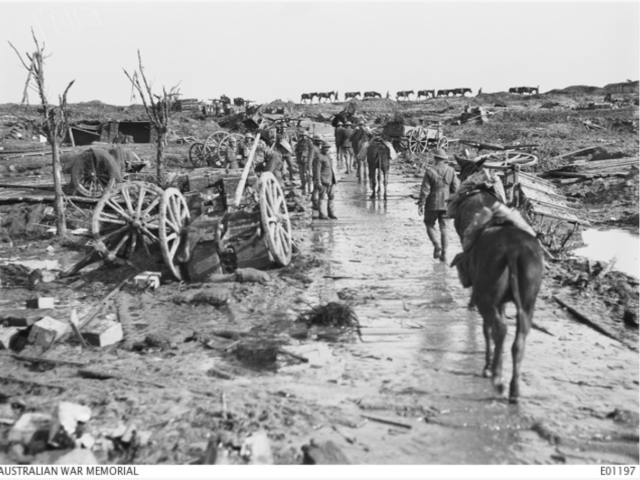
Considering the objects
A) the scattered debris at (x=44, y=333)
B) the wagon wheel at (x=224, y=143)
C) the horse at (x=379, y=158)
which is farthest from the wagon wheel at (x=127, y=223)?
the wagon wheel at (x=224, y=143)

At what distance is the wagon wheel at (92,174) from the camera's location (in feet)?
58.7

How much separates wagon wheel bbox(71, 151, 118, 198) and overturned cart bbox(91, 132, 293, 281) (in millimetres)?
7929

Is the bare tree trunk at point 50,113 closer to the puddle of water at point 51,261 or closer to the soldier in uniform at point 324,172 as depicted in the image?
the puddle of water at point 51,261

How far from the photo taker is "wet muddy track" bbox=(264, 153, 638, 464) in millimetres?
4844

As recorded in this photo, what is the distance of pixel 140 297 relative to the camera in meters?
9.19

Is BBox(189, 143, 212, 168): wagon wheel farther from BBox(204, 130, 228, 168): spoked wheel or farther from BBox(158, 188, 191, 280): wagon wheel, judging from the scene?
BBox(158, 188, 191, 280): wagon wheel

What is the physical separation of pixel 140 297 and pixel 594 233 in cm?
1028

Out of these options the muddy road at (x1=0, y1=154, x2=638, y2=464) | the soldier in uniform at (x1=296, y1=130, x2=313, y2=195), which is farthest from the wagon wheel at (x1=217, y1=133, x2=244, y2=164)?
the muddy road at (x1=0, y1=154, x2=638, y2=464)

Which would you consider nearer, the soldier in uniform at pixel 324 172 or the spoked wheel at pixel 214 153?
the soldier in uniform at pixel 324 172

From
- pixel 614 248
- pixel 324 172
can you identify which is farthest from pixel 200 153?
pixel 614 248

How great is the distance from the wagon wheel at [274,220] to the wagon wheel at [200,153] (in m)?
14.8

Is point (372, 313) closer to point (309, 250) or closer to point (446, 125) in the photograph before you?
point (309, 250)

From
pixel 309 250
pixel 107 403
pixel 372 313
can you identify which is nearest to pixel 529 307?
pixel 372 313

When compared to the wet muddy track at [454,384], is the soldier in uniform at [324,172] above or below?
above
